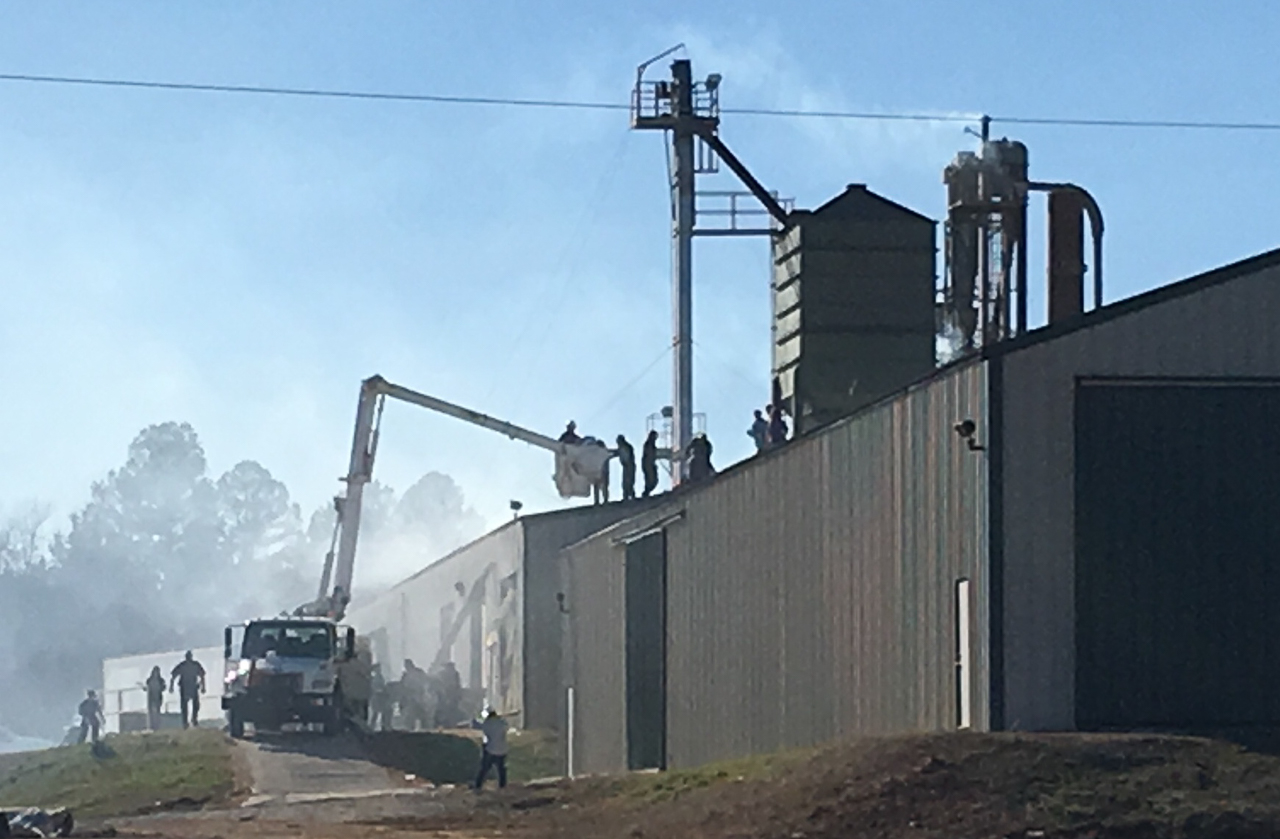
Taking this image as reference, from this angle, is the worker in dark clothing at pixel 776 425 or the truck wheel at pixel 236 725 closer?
the worker in dark clothing at pixel 776 425

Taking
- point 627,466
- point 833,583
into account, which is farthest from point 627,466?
point 833,583

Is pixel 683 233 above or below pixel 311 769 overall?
above

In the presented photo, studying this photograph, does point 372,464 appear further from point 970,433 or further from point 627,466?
point 970,433

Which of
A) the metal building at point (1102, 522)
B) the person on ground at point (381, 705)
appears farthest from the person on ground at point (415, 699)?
the metal building at point (1102, 522)

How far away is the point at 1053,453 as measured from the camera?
73.9ft

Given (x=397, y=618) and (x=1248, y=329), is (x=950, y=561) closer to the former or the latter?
(x=1248, y=329)

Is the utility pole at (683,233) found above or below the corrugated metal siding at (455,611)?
above

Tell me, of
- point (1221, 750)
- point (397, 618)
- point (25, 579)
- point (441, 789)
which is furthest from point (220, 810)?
point (25, 579)

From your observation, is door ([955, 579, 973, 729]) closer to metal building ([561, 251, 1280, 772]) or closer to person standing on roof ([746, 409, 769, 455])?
metal building ([561, 251, 1280, 772])

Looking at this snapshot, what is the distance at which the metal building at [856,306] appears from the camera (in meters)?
39.9

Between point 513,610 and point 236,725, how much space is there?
737cm

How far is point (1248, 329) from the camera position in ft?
75.5

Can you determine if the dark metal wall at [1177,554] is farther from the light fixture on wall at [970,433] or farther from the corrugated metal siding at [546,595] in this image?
the corrugated metal siding at [546,595]

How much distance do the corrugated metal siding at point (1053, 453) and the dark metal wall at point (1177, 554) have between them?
0.16 m
